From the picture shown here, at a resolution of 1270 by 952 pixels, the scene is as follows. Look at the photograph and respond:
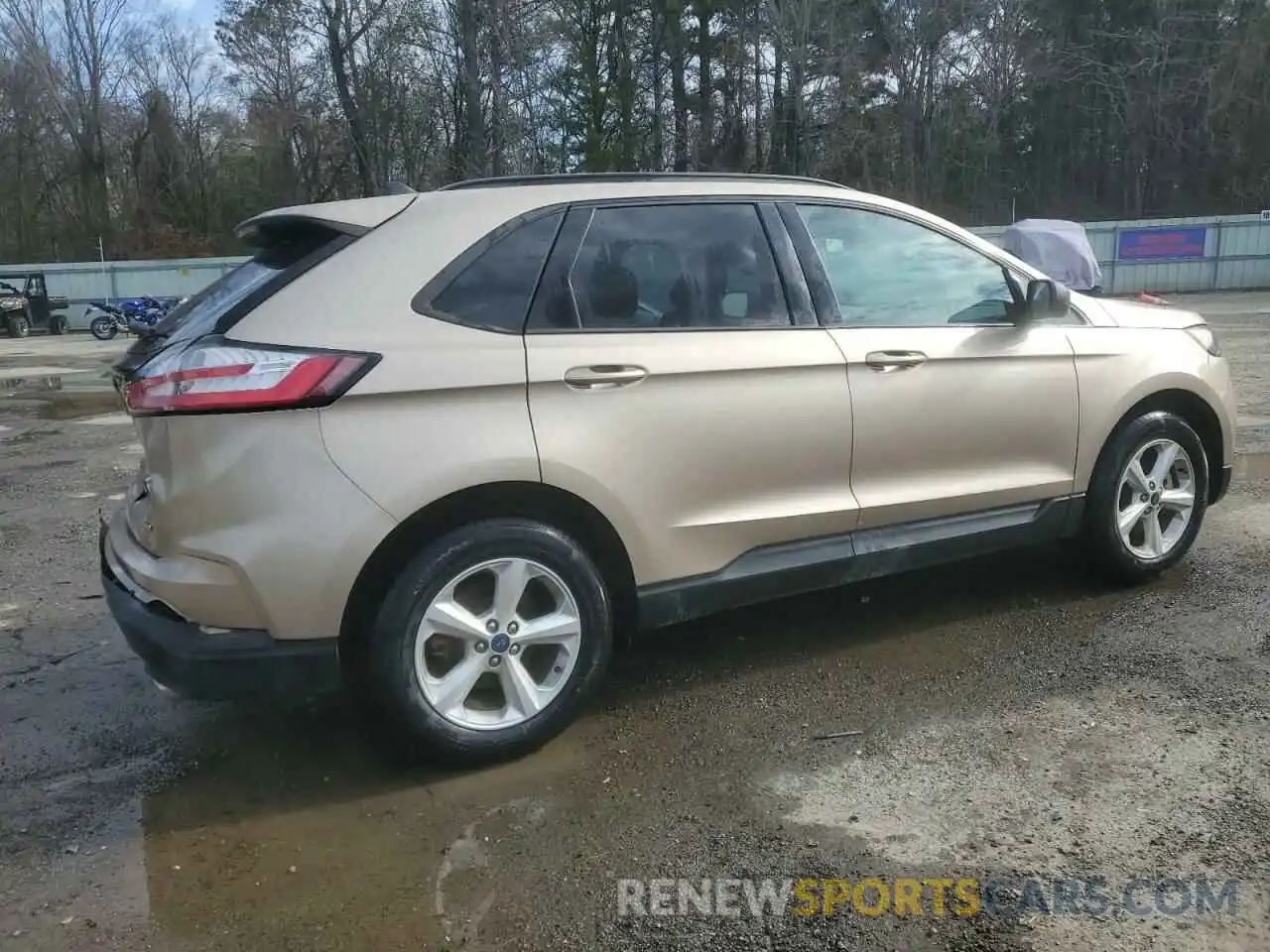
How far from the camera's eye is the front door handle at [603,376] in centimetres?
324

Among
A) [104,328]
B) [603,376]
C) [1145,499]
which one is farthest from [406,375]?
[104,328]

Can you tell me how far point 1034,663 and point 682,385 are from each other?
5.76ft

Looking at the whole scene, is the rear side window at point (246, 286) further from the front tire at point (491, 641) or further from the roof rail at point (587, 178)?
the front tire at point (491, 641)

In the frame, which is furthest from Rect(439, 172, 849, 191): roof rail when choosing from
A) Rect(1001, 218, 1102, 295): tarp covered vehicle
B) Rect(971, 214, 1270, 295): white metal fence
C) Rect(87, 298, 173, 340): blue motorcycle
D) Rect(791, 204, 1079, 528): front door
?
Rect(971, 214, 1270, 295): white metal fence

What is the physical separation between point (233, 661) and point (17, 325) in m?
30.6

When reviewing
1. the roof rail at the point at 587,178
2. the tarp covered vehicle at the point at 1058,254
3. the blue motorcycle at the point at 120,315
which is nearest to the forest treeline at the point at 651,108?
the blue motorcycle at the point at 120,315

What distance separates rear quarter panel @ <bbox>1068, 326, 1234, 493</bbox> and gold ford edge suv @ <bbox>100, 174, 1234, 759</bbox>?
2 centimetres

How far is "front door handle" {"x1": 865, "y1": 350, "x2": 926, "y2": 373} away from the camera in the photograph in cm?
380

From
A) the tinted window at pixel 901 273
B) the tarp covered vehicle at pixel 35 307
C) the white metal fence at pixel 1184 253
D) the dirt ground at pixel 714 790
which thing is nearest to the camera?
the dirt ground at pixel 714 790

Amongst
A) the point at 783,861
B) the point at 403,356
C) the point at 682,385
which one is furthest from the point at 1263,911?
the point at 403,356

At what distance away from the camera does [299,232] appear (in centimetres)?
329

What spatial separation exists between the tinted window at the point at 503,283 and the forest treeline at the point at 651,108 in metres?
36.0

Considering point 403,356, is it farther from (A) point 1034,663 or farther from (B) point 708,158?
(B) point 708,158

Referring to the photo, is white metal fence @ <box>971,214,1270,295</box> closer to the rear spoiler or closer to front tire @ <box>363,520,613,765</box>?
the rear spoiler
